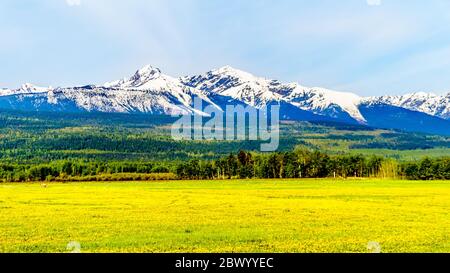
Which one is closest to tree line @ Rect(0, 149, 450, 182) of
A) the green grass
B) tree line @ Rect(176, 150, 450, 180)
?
tree line @ Rect(176, 150, 450, 180)

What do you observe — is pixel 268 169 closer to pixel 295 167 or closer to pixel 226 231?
pixel 295 167

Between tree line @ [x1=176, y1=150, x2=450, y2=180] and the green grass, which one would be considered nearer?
the green grass

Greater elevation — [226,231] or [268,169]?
[226,231]

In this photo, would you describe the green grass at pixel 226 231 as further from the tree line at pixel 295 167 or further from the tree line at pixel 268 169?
the tree line at pixel 295 167

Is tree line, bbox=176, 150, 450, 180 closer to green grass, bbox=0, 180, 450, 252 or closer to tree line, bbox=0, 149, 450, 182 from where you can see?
tree line, bbox=0, 149, 450, 182

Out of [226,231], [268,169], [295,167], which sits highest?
[226,231]

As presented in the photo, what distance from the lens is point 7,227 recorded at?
33.7 metres

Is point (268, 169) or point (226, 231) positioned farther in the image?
point (268, 169)

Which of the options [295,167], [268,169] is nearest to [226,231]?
[268,169]

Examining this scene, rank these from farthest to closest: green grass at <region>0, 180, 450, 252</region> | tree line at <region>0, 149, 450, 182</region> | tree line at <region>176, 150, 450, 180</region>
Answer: tree line at <region>176, 150, 450, 180</region> → tree line at <region>0, 149, 450, 182</region> → green grass at <region>0, 180, 450, 252</region>

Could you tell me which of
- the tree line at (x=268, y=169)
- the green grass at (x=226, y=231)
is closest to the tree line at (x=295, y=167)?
the tree line at (x=268, y=169)
